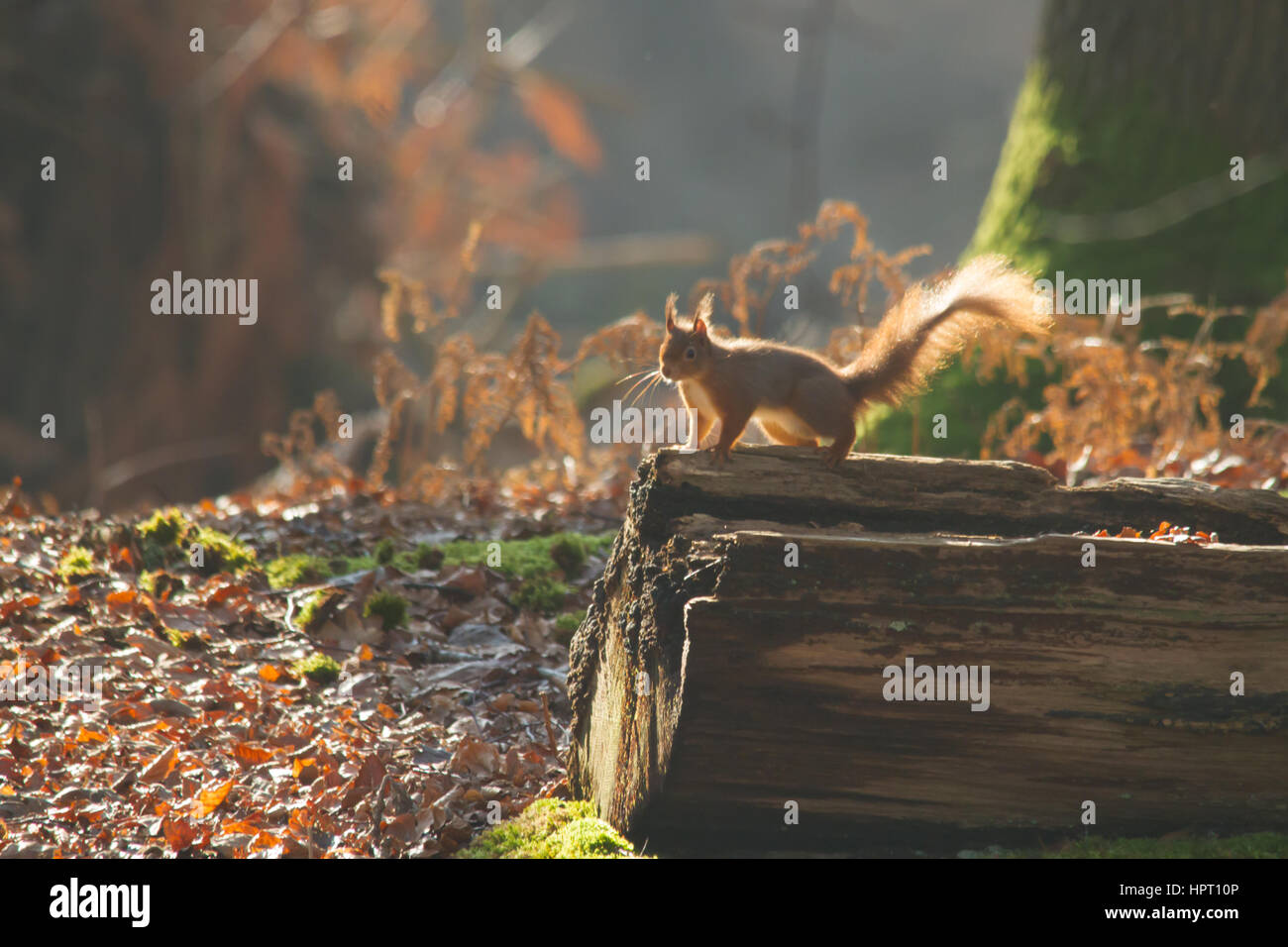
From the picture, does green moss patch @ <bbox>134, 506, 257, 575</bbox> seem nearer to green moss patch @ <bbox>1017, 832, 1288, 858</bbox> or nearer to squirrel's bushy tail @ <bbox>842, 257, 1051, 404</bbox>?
squirrel's bushy tail @ <bbox>842, 257, 1051, 404</bbox>

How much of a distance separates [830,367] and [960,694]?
5.26ft

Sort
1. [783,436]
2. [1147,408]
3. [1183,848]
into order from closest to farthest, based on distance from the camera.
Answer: [1183,848]
[783,436]
[1147,408]

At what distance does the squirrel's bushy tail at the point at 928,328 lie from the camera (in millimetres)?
4145

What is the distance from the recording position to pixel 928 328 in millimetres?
4293

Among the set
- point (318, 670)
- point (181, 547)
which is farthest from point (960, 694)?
point (181, 547)

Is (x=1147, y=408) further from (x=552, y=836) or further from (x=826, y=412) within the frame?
(x=552, y=836)

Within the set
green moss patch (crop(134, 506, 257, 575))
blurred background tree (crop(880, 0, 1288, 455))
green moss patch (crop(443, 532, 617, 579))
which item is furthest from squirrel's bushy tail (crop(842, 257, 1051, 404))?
green moss patch (crop(134, 506, 257, 575))

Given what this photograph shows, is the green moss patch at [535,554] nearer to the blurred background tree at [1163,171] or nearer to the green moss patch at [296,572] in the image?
the green moss patch at [296,572]

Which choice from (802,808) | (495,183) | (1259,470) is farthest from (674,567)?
(495,183)

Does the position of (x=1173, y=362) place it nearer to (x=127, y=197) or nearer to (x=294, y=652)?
(x=294, y=652)

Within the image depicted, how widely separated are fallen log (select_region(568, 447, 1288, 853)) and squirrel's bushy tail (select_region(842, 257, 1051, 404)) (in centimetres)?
118

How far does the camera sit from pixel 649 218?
89.6 ft

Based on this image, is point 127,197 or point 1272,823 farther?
point 127,197
